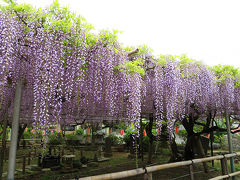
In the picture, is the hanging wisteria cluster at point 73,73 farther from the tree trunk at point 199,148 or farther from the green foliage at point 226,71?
the tree trunk at point 199,148

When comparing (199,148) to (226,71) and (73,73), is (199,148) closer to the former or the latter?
(226,71)

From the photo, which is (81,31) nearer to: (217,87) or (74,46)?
(74,46)

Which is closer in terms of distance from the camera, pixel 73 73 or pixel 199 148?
pixel 73 73

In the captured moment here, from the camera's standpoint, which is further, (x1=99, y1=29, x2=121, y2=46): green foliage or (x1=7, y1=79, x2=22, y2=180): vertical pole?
(x1=99, y1=29, x2=121, y2=46): green foliage

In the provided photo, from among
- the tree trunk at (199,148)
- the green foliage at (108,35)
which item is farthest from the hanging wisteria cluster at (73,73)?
the tree trunk at (199,148)

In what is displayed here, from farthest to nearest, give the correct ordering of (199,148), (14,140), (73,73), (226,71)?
(199,148) < (226,71) < (73,73) < (14,140)

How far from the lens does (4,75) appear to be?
2.67 metres

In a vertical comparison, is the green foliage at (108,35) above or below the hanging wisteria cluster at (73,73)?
above

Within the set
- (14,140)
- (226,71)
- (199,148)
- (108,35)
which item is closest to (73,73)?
(108,35)

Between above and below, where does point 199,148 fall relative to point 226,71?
below

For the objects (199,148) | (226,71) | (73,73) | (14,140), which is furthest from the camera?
(199,148)

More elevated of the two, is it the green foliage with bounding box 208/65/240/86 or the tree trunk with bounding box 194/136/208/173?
the green foliage with bounding box 208/65/240/86

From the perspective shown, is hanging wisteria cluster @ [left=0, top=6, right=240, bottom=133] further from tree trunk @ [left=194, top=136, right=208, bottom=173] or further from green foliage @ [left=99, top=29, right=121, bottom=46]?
tree trunk @ [left=194, top=136, right=208, bottom=173]

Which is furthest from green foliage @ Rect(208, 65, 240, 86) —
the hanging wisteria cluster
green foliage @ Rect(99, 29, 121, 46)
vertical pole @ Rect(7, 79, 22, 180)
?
vertical pole @ Rect(7, 79, 22, 180)
